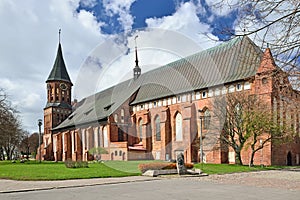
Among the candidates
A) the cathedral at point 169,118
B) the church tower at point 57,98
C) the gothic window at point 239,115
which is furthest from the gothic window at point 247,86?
the church tower at point 57,98

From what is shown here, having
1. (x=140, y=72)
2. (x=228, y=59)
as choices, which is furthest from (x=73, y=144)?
(x=228, y=59)

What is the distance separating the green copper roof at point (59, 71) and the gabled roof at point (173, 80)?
10.2 meters

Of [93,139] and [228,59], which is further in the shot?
[93,139]

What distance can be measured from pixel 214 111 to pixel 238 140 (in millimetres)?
3659

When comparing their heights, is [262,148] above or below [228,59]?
below

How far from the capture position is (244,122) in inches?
1164

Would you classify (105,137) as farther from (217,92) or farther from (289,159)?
(289,159)

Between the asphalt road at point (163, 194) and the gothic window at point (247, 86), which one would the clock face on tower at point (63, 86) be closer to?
the gothic window at point (247, 86)

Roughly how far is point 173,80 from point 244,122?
18.5 m

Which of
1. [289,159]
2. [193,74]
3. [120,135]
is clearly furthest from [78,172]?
[120,135]

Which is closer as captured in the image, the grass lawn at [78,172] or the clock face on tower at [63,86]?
the grass lawn at [78,172]

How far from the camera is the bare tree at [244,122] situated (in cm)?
2869

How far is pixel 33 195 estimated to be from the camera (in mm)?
12836

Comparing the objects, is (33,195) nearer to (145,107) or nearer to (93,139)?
(145,107)
